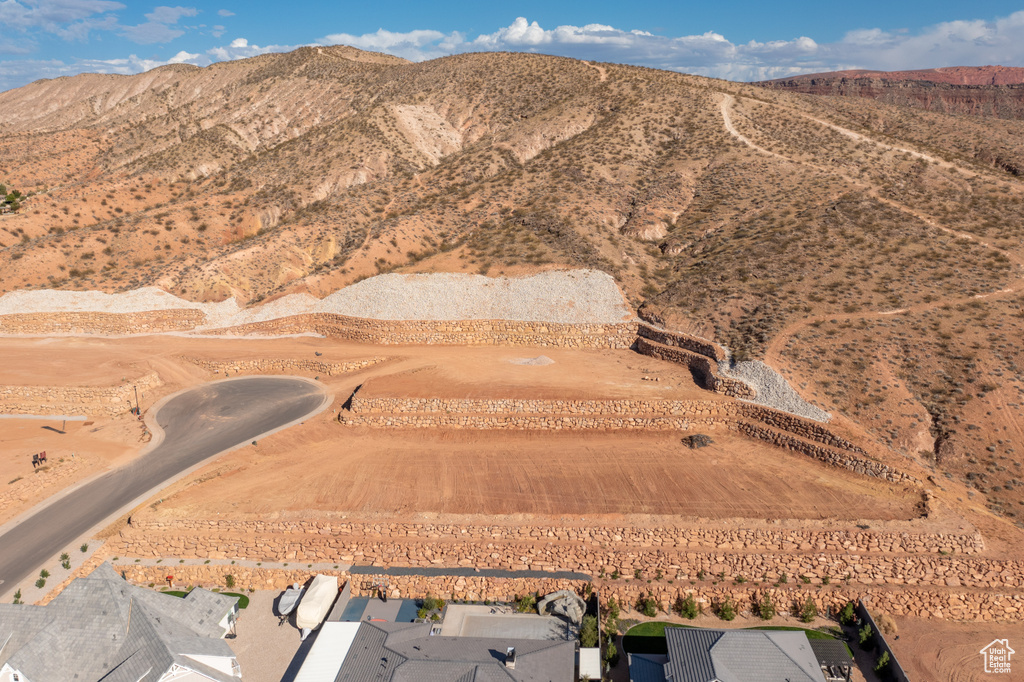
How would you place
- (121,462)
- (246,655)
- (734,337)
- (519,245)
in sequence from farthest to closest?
(519,245) < (734,337) < (121,462) < (246,655)

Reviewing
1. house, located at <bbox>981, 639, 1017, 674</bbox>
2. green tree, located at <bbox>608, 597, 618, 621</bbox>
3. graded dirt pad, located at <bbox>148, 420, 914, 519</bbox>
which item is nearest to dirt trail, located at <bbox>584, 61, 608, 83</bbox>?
graded dirt pad, located at <bbox>148, 420, 914, 519</bbox>

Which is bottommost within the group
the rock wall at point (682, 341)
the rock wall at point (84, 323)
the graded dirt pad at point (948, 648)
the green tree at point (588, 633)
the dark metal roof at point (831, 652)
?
the graded dirt pad at point (948, 648)

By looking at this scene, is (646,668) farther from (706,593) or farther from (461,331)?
(461,331)

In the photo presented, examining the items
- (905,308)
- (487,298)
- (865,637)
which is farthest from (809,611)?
(487,298)

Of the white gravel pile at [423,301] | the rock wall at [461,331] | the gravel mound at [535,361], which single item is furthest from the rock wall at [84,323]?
Result: the gravel mound at [535,361]

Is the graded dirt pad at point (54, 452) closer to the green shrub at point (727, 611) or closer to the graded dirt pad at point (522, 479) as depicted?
the graded dirt pad at point (522, 479)

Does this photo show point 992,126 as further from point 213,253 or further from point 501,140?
point 213,253

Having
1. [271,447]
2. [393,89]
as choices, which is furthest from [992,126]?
[271,447]
